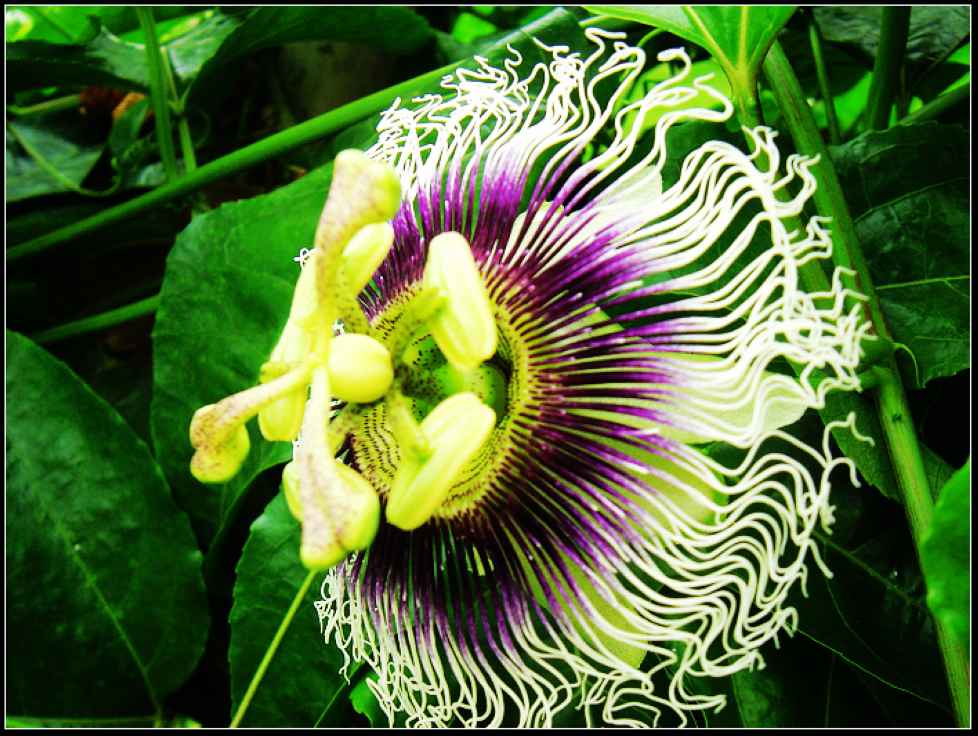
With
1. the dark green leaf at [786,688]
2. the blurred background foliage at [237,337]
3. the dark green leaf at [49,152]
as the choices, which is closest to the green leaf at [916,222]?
the blurred background foliage at [237,337]

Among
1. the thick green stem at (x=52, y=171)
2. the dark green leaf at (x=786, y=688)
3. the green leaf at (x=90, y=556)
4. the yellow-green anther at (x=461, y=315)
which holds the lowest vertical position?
the green leaf at (x=90, y=556)

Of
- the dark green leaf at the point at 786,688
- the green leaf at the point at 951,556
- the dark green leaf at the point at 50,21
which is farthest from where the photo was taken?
the dark green leaf at the point at 50,21

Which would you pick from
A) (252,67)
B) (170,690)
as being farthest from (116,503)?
(252,67)

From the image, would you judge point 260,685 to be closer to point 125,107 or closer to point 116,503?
point 116,503

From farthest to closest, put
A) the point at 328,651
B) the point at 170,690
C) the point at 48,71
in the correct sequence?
the point at 48,71 < the point at 170,690 < the point at 328,651

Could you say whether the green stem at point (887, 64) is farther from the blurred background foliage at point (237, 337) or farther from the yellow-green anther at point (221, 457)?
the yellow-green anther at point (221, 457)

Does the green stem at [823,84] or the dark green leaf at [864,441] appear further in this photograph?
the green stem at [823,84]

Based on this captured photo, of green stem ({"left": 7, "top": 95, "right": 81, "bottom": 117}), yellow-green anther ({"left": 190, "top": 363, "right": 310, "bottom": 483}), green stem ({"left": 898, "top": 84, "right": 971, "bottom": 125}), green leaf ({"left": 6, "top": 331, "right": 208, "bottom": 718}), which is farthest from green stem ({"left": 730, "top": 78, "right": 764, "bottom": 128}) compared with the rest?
green stem ({"left": 7, "top": 95, "right": 81, "bottom": 117})
